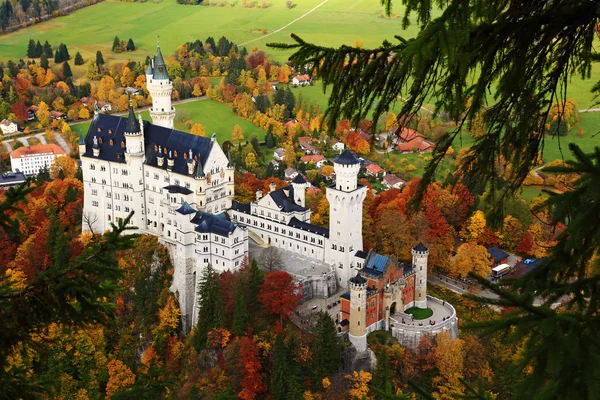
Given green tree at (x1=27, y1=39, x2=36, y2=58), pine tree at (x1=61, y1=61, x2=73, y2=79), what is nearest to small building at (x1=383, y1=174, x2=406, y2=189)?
pine tree at (x1=61, y1=61, x2=73, y2=79)

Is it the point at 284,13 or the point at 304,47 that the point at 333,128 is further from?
the point at 284,13

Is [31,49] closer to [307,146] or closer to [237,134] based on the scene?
[237,134]

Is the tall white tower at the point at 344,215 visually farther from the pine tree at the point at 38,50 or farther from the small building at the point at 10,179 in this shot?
the pine tree at the point at 38,50

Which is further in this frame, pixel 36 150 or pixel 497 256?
pixel 36 150

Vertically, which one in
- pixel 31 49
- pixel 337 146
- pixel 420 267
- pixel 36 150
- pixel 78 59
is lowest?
pixel 337 146

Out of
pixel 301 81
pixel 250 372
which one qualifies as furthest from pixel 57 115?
pixel 250 372

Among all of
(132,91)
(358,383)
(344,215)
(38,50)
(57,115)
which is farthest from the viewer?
(38,50)

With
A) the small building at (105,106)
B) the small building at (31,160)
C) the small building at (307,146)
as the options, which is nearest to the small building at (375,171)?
the small building at (307,146)
